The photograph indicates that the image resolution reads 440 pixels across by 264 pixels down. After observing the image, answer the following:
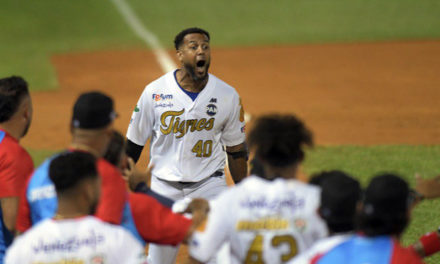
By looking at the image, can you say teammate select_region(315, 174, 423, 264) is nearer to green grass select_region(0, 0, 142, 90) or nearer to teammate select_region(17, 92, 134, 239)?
teammate select_region(17, 92, 134, 239)

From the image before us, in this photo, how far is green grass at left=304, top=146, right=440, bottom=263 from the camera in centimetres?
1104

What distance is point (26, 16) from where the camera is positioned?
2939 cm

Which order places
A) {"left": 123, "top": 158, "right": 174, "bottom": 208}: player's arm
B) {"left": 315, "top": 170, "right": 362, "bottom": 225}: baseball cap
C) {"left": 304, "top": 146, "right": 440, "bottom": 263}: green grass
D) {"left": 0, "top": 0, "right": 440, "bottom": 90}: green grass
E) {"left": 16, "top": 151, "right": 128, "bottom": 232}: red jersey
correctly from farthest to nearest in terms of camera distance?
{"left": 0, "top": 0, "right": 440, "bottom": 90}: green grass, {"left": 304, "top": 146, "right": 440, "bottom": 263}: green grass, {"left": 123, "top": 158, "right": 174, "bottom": 208}: player's arm, {"left": 16, "top": 151, "right": 128, "bottom": 232}: red jersey, {"left": 315, "top": 170, "right": 362, "bottom": 225}: baseball cap

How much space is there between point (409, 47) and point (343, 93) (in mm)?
6068

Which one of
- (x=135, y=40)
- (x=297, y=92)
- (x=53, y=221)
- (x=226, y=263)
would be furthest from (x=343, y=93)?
(x=53, y=221)

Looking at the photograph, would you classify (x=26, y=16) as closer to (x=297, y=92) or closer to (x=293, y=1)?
(x=293, y=1)

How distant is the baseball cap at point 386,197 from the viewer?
3.71 m

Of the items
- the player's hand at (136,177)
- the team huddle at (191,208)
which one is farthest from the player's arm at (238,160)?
the player's hand at (136,177)

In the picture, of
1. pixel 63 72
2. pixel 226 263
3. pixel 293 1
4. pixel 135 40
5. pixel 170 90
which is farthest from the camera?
pixel 293 1

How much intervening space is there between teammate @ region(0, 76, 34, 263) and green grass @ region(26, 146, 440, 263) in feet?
19.5

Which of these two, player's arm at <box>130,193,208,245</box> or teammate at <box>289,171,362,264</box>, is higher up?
teammate at <box>289,171,362,264</box>

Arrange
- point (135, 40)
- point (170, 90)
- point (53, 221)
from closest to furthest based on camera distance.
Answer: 1. point (53, 221)
2. point (170, 90)
3. point (135, 40)

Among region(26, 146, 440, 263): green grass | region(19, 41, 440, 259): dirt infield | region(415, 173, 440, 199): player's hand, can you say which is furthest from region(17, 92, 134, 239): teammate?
region(19, 41, 440, 259): dirt infield

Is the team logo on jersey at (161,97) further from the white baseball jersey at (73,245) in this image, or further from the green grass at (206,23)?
the green grass at (206,23)
